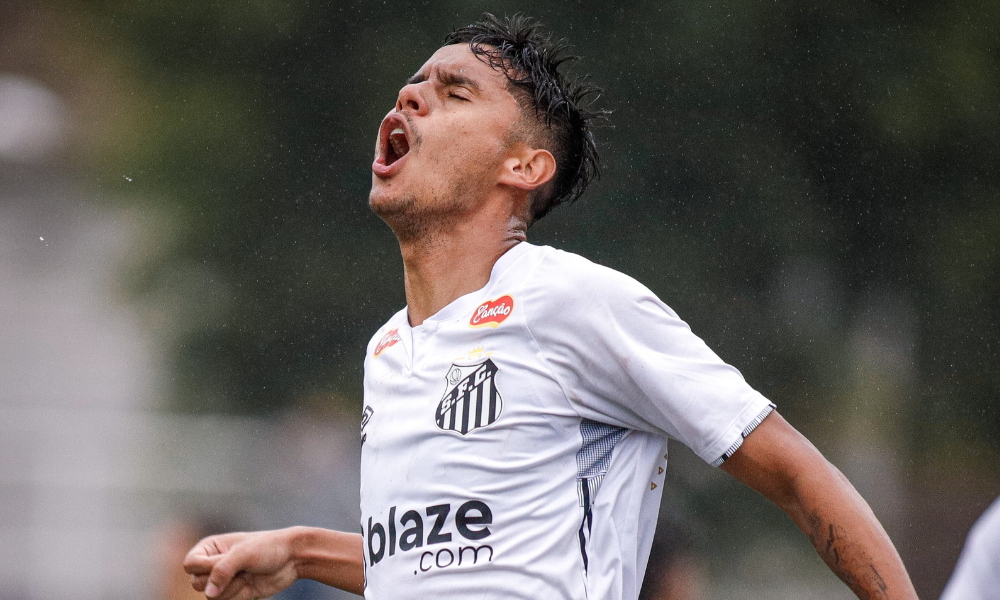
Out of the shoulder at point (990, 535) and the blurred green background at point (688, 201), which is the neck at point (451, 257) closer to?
the shoulder at point (990, 535)

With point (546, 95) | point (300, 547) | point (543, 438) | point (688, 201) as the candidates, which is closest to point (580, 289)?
point (543, 438)

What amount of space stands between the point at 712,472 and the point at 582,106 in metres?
1.83

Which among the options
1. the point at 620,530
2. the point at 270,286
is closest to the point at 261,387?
the point at 270,286

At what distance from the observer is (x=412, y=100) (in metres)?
2.29

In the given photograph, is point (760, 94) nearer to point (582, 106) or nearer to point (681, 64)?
point (681, 64)

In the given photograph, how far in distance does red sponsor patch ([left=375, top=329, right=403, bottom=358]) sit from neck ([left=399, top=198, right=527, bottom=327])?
0.16 ft

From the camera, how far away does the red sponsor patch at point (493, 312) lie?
6.36 feet

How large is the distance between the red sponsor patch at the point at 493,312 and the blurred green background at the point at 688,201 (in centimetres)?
195

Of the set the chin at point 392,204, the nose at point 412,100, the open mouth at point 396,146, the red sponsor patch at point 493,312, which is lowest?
the red sponsor patch at point 493,312

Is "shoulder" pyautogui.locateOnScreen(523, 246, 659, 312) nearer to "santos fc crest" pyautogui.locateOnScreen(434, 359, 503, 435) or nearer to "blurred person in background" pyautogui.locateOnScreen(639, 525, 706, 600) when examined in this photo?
"santos fc crest" pyautogui.locateOnScreen(434, 359, 503, 435)

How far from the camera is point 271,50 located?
410 cm

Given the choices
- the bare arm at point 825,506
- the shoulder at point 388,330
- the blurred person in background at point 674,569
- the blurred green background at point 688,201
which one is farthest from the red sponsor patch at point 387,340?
the blurred person in background at point 674,569

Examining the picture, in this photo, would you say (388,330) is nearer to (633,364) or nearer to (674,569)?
(633,364)

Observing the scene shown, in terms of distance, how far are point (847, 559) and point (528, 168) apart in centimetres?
110
